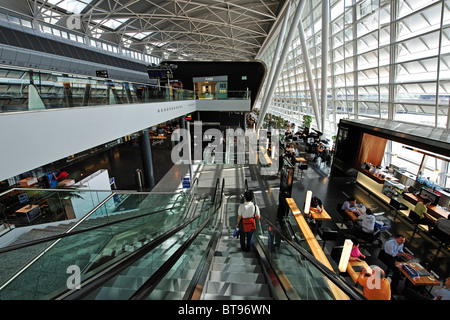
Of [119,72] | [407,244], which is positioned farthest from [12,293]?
[119,72]

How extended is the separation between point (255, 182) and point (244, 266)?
9.95 metres

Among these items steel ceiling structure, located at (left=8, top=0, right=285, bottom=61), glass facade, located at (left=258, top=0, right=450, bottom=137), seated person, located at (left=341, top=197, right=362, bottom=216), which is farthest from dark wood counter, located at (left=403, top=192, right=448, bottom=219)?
steel ceiling structure, located at (left=8, top=0, right=285, bottom=61)

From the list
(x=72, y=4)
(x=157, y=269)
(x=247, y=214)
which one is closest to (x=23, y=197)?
(x=157, y=269)

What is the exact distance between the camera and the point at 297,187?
12836 millimetres

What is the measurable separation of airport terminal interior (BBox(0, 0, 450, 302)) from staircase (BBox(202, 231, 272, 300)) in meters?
0.03

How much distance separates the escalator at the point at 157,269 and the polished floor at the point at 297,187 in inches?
157

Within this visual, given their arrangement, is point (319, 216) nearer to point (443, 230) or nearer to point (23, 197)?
point (443, 230)

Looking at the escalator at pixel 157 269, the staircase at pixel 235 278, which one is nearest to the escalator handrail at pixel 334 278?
the escalator at pixel 157 269

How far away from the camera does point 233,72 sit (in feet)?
75.6

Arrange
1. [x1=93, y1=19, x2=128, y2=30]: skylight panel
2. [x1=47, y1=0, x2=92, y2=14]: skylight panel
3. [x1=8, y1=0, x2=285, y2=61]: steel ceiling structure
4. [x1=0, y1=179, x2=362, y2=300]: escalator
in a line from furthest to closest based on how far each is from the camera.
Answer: [x1=93, y1=19, x2=128, y2=30]: skylight panel → [x1=8, y1=0, x2=285, y2=61]: steel ceiling structure → [x1=47, y1=0, x2=92, y2=14]: skylight panel → [x1=0, y1=179, x2=362, y2=300]: escalator

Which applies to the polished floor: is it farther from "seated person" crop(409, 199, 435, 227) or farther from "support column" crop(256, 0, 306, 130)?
"support column" crop(256, 0, 306, 130)

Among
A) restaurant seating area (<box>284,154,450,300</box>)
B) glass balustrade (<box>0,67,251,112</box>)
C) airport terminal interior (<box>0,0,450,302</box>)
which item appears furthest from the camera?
restaurant seating area (<box>284,154,450,300</box>)

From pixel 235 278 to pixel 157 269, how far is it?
1884mm

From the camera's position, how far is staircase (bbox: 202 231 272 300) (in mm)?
3174
